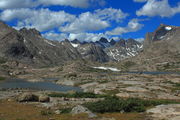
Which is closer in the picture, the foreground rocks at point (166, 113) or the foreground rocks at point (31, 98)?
the foreground rocks at point (166, 113)

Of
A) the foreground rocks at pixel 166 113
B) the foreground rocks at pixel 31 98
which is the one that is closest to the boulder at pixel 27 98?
the foreground rocks at pixel 31 98

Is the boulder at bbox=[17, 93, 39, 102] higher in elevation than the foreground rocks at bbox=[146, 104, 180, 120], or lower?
higher

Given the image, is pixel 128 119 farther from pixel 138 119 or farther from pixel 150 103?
pixel 150 103

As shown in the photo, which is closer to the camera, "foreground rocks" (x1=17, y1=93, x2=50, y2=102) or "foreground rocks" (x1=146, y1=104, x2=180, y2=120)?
"foreground rocks" (x1=146, y1=104, x2=180, y2=120)

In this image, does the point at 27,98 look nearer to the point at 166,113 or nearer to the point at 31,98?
the point at 31,98

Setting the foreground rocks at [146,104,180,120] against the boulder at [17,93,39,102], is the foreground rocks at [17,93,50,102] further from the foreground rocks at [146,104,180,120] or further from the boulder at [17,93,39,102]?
the foreground rocks at [146,104,180,120]

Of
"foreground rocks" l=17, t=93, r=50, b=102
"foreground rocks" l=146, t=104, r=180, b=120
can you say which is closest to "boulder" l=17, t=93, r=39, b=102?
"foreground rocks" l=17, t=93, r=50, b=102

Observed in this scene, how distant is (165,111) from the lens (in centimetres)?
4872

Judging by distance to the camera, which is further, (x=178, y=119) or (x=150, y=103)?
(x=150, y=103)

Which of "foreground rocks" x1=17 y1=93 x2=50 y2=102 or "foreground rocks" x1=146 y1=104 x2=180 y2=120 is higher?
"foreground rocks" x1=17 y1=93 x2=50 y2=102

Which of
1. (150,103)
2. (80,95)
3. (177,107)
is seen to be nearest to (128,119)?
(177,107)

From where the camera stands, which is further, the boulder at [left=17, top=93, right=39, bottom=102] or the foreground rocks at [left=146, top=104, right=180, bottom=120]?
the boulder at [left=17, top=93, right=39, bottom=102]

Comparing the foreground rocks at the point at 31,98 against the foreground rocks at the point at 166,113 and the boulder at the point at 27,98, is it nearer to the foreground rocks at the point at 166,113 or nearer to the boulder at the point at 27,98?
the boulder at the point at 27,98

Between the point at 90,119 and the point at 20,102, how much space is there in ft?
118
